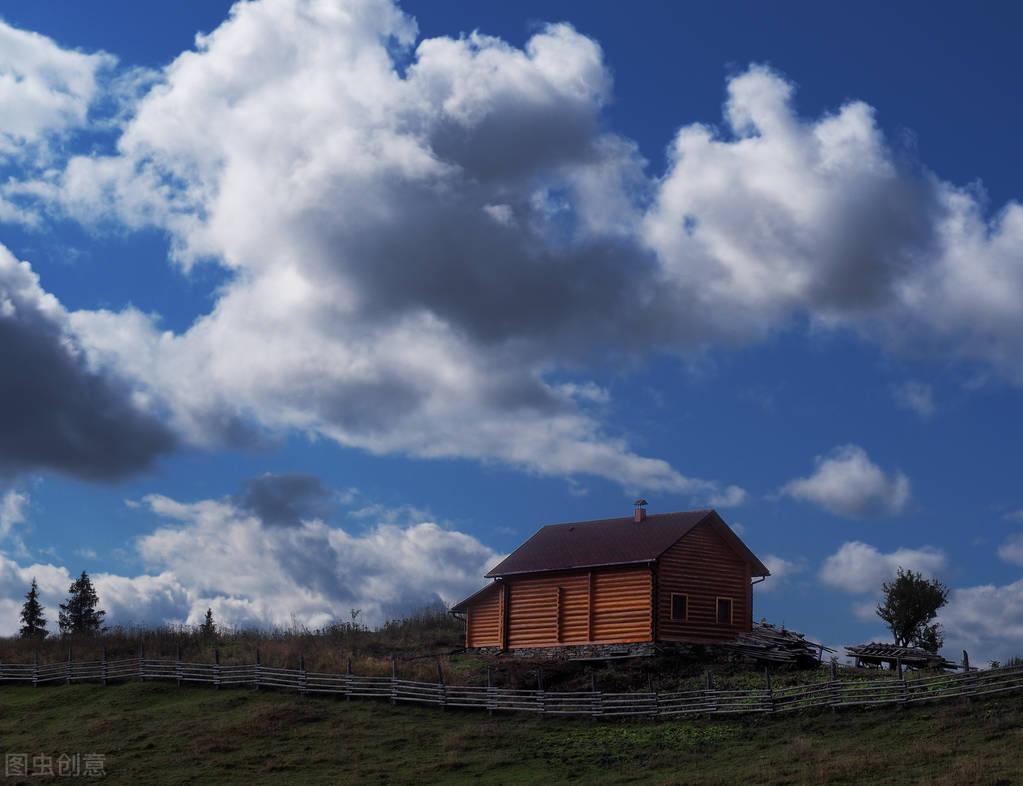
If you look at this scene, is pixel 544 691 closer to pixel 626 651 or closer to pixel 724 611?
pixel 626 651

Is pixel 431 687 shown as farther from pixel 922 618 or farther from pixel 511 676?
pixel 922 618

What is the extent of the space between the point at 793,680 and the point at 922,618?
23.8 m

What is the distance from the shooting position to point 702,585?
54.8 m

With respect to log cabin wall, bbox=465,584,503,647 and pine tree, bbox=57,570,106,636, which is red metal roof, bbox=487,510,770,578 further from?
pine tree, bbox=57,570,106,636

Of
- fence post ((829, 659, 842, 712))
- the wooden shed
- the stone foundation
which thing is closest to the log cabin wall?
the wooden shed

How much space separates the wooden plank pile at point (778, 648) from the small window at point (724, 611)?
1.03m

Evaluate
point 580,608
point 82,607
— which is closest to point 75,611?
point 82,607

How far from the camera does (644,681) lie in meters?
49.1

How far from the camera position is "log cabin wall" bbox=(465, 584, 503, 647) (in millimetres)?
58281

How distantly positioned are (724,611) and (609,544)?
6.40 meters

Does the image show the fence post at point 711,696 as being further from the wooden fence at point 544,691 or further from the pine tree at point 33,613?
the pine tree at point 33,613

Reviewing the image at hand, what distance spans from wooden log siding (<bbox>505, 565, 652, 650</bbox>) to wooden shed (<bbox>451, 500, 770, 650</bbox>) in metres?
0.05

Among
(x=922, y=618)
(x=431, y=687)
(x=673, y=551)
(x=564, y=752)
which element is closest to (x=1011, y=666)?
(x=564, y=752)

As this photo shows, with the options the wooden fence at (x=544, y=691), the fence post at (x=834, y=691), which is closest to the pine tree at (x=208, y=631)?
the wooden fence at (x=544, y=691)
